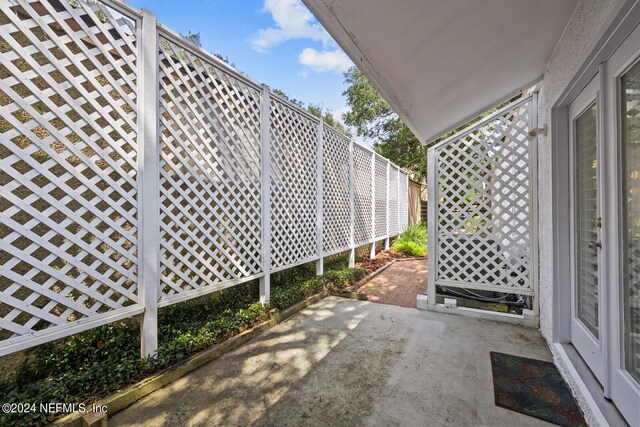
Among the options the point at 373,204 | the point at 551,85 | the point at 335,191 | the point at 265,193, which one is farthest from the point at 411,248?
the point at 551,85

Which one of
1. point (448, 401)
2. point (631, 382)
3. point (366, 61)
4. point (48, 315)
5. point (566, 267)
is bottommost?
point (448, 401)

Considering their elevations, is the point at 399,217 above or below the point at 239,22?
below

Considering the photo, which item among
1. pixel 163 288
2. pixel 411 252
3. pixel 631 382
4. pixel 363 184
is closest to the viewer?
pixel 631 382

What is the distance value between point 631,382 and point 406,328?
1.81 meters

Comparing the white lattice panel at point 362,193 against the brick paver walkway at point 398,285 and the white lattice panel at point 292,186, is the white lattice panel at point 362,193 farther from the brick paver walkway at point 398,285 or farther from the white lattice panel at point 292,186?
the white lattice panel at point 292,186

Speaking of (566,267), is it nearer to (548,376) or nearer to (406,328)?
(548,376)

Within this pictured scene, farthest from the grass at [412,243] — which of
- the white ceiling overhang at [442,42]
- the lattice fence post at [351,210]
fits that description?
the white ceiling overhang at [442,42]

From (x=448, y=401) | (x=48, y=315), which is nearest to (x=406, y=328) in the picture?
(x=448, y=401)

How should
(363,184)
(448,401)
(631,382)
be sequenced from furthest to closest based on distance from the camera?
1. (363,184)
2. (448,401)
3. (631,382)

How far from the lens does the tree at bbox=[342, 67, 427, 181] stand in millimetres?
13578

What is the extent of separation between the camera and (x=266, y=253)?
3.31 m

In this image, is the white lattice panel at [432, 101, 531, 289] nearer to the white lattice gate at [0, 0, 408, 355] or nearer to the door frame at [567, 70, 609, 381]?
the door frame at [567, 70, 609, 381]

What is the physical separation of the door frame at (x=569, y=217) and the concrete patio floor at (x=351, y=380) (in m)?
0.34

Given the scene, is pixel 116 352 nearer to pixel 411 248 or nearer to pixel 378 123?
pixel 411 248
